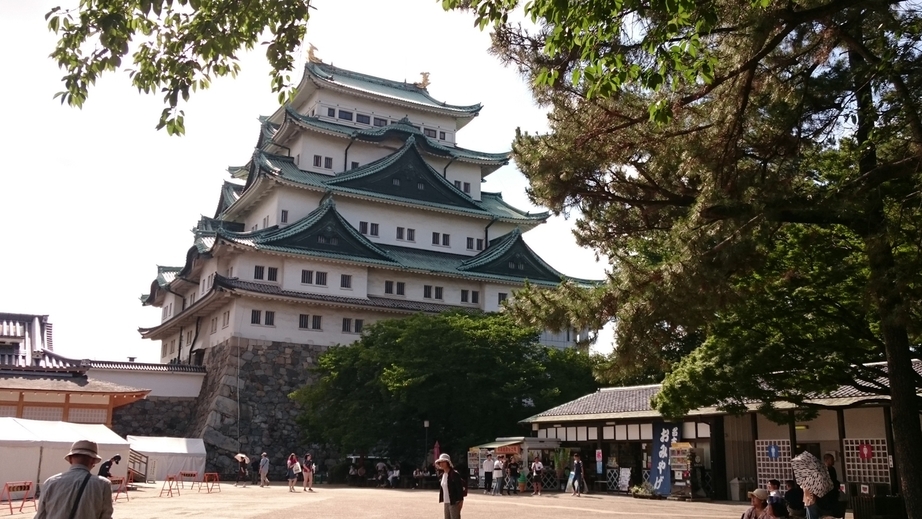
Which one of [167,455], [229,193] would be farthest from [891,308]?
[229,193]

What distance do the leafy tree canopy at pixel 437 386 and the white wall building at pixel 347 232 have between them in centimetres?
920

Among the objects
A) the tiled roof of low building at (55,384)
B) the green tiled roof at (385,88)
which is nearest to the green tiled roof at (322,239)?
the green tiled roof at (385,88)

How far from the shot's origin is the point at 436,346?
119 feet

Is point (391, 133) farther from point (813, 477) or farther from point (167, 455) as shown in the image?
point (813, 477)

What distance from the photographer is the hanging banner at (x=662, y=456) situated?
27.8 m

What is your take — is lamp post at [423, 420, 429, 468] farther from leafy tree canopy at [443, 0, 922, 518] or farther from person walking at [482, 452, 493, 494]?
leafy tree canopy at [443, 0, 922, 518]

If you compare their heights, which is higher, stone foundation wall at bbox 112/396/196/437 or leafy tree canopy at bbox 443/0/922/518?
leafy tree canopy at bbox 443/0/922/518

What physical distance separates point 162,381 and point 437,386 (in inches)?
787

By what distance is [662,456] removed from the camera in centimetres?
2817

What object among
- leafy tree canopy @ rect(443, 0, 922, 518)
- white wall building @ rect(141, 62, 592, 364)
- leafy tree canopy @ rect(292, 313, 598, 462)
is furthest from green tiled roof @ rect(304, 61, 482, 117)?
leafy tree canopy @ rect(443, 0, 922, 518)

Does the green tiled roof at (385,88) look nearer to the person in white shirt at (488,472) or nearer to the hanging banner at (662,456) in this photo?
the person in white shirt at (488,472)

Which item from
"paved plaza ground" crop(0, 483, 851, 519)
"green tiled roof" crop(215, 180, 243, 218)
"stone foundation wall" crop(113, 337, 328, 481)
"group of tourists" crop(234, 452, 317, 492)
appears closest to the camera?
"paved plaza ground" crop(0, 483, 851, 519)

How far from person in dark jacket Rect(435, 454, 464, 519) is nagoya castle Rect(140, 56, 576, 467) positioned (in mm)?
32564

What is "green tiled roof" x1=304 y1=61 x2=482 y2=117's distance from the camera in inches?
2224
